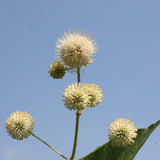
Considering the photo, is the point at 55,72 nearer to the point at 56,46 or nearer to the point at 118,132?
the point at 56,46

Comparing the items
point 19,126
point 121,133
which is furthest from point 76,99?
point 19,126

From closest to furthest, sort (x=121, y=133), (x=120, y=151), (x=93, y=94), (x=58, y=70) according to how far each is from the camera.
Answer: (x=121, y=133) → (x=93, y=94) → (x=120, y=151) → (x=58, y=70)

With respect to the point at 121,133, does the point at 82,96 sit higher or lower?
higher

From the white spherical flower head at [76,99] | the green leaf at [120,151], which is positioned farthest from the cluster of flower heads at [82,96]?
the green leaf at [120,151]

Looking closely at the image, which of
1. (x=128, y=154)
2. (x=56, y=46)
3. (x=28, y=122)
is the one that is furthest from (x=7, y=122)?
(x=128, y=154)

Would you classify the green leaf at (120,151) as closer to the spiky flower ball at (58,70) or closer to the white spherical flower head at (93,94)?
the white spherical flower head at (93,94)

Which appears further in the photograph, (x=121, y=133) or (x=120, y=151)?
(x=120, y=151)

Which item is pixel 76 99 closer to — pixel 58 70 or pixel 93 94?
pixel 93 94

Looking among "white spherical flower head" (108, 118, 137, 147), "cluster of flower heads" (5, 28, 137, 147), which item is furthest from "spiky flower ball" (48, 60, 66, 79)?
"white spherical flower head" (108, 118, 137, 147)
